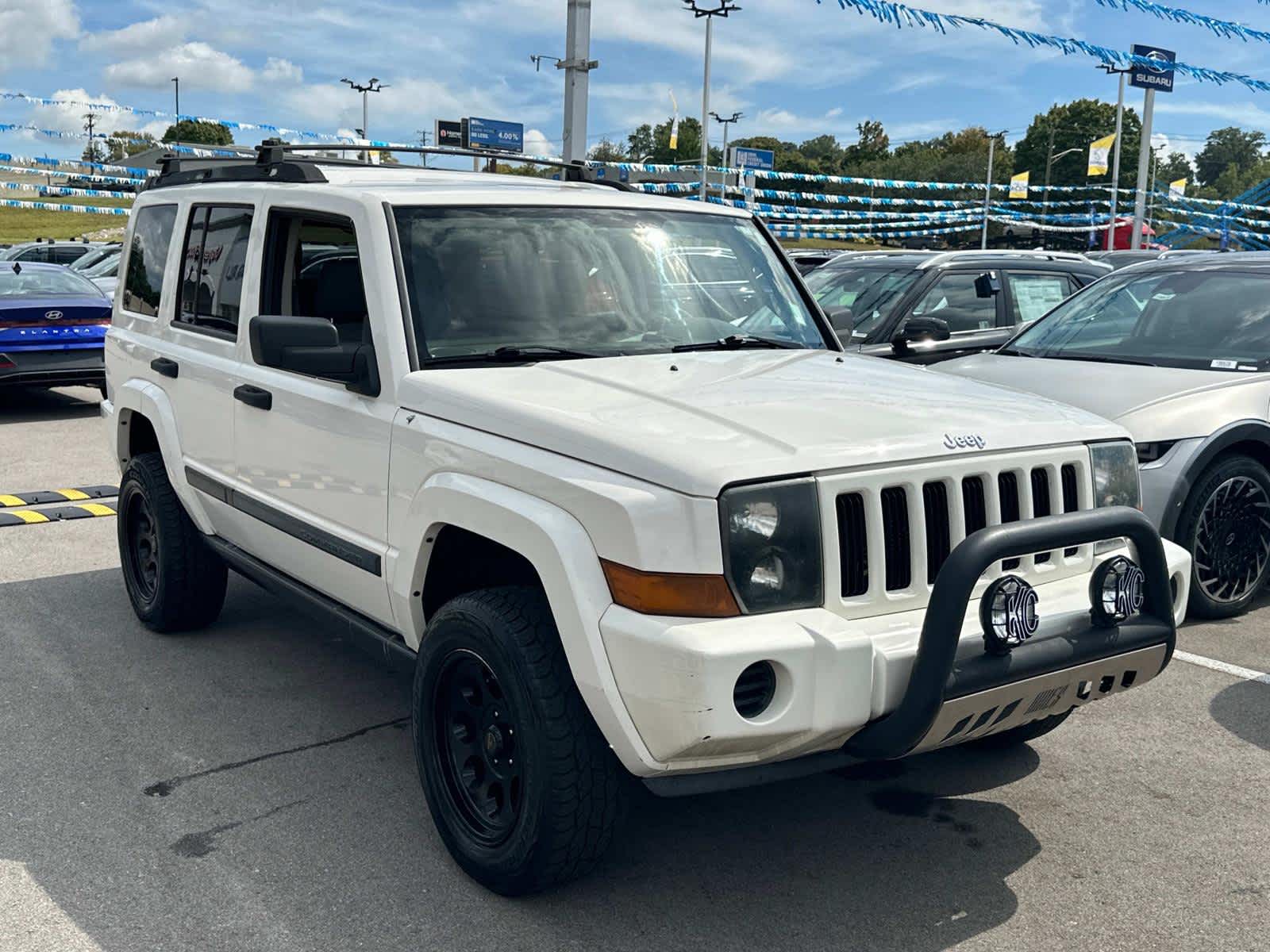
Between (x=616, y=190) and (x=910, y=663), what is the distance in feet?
8.43

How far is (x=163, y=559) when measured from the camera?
5344mm

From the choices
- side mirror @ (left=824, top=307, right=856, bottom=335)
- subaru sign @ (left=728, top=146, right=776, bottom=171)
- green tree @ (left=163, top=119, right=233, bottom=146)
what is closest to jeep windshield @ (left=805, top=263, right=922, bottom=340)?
side mirror @ (left=824, top=307, right=856, bottom=335)

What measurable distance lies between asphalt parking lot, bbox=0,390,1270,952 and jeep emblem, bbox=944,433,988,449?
1.22 meters

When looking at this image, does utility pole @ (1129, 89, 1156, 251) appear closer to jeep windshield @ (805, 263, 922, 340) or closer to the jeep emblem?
jeep windshield @ (805, 263, 922, 340)

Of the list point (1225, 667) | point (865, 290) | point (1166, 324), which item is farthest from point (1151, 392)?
point (865, 290)

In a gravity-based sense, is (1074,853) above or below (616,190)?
below

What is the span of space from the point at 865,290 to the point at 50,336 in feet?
24.9

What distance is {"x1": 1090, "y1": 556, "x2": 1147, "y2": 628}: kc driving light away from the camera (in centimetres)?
317

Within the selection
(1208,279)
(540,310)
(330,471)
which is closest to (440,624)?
(330,471)

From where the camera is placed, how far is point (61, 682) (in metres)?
4.96

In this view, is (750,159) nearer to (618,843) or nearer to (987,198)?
(987,198)

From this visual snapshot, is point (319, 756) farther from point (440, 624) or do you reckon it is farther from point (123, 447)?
point (123, 447)

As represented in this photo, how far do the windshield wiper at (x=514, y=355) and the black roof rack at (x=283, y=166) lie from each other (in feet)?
3.54

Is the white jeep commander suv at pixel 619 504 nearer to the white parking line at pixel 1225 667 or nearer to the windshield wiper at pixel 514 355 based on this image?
the windshield wiper at pixel 514 355
